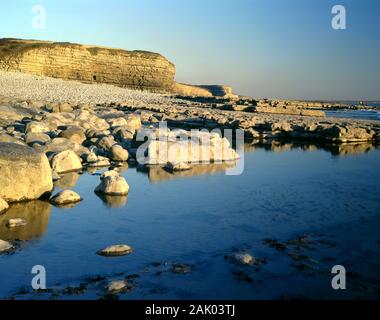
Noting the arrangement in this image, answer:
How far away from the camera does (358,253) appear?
4633mm

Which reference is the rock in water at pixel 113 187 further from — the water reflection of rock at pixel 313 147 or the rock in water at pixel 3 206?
the water reflection of rock at pixel 313 147

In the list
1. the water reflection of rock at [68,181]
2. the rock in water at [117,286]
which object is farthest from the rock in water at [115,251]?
the water reflection of rock at [68,181]

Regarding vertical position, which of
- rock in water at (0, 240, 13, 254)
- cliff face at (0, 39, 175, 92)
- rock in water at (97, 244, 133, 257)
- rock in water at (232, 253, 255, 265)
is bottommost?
rock in water at (232, 253, 255, 265)

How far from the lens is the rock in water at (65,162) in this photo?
8.08 m

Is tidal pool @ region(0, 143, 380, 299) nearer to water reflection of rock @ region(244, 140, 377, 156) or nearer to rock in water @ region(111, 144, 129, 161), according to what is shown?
rock in water @ region(111, 144, 129, 161)

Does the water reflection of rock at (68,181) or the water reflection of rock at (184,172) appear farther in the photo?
the water reflection of rock at (184,172)

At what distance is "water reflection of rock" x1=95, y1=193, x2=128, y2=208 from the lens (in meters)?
6.21

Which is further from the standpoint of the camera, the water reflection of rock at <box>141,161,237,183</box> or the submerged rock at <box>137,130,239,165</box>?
the submerged rock at <box>137,130,239,165</box>

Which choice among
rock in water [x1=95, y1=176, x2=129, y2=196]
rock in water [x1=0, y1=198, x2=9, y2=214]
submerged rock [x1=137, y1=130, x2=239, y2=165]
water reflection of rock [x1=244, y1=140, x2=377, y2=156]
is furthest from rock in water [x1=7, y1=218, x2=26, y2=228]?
water reflection of rock [x1=244, y1=140, x2=377, y2=156]

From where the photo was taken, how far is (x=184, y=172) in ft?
28.4

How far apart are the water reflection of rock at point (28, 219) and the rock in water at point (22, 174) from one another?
16 centimetres

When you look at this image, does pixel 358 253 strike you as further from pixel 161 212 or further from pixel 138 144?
pixel 138 144

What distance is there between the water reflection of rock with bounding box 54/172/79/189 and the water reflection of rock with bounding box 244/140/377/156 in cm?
586
